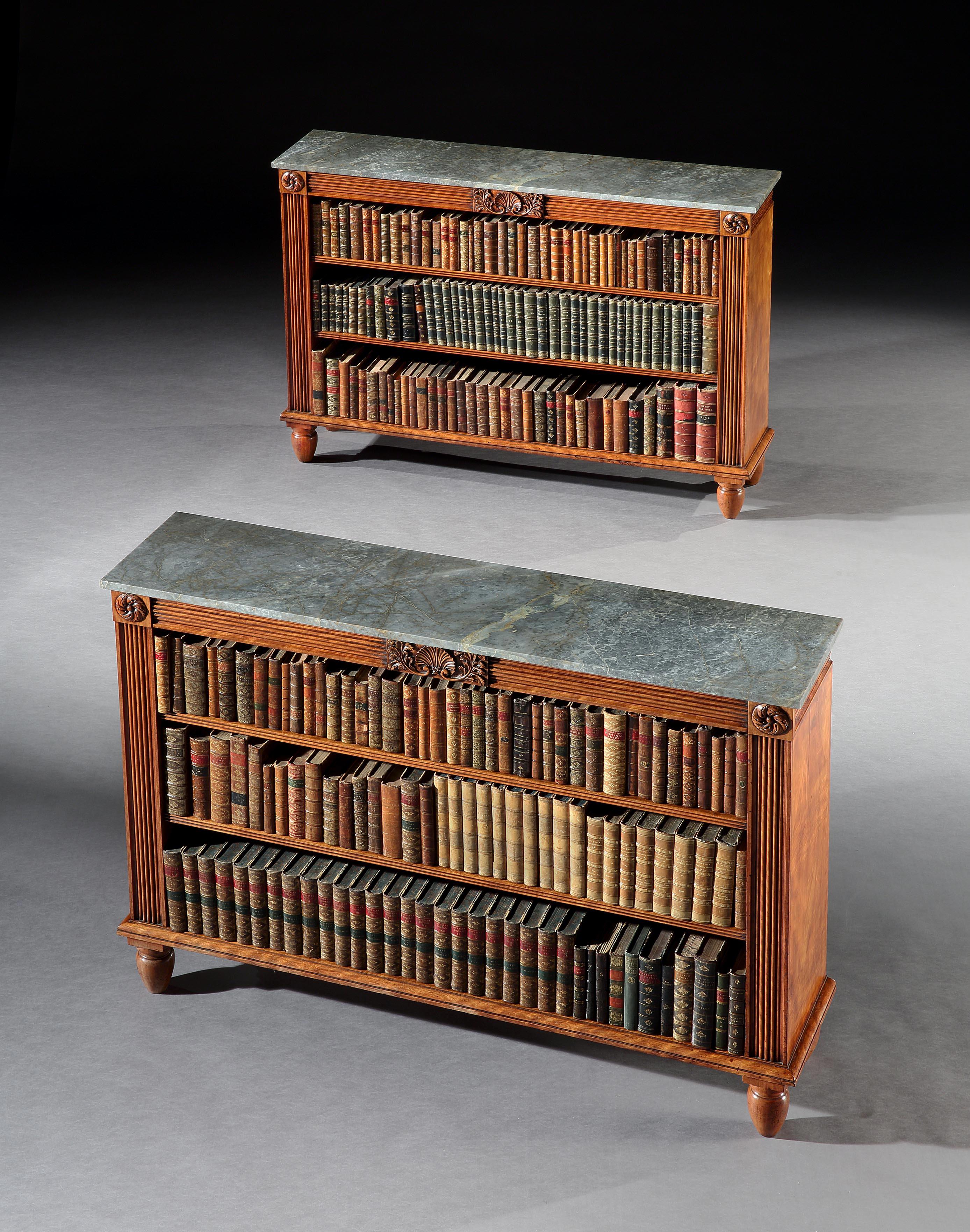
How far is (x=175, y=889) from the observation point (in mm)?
5773

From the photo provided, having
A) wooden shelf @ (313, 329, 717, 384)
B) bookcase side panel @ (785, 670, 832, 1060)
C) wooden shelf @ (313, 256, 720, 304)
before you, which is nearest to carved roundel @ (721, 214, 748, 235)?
wooden shelf @ (313, 256, 720, 304)

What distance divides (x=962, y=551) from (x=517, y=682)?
3.55 metres

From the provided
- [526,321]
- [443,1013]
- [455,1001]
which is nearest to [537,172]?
[526,321]

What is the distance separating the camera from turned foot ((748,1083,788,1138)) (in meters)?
5.31

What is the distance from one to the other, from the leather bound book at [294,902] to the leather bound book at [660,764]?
1.09 m

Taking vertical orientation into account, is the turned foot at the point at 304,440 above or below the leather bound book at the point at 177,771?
below

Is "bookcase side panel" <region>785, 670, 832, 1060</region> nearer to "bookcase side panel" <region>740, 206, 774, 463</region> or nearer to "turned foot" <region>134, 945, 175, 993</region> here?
"turned foot" <region>134, 945, 175, 993</region>

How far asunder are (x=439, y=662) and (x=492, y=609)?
217 millimetres

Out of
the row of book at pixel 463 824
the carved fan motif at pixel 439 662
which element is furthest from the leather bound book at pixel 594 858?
the carved fan motif at pixel 439 662

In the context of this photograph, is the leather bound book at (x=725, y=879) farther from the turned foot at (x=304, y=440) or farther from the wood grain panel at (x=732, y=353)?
the turned foot at (x=304, y=440)

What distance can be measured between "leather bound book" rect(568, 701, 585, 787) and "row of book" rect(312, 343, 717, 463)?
3.33 m

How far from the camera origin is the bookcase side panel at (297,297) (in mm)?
8586

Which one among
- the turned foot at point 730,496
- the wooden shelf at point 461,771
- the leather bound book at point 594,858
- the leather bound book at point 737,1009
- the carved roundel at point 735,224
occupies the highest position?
the carved roundel at point 735,224

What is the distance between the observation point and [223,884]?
573cm
